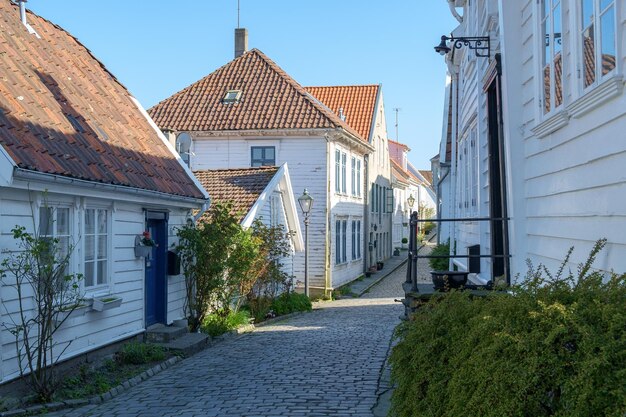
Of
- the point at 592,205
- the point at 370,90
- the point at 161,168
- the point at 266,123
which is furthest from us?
the point at 370,90

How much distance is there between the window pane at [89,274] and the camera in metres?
10.3

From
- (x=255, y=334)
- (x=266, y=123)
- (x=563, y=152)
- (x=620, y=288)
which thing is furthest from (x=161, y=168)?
(x=266, y=123)

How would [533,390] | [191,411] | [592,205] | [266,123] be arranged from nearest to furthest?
[533,390], [592,205], [191,411], [266,123]

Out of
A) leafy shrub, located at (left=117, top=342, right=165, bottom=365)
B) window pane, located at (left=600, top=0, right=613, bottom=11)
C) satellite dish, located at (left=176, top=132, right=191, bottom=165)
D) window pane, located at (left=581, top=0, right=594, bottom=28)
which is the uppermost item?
satellite dish, located at (left=176, top=132, right=191, bottom=165)

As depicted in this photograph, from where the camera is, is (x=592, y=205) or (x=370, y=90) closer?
(x=592, y=205)

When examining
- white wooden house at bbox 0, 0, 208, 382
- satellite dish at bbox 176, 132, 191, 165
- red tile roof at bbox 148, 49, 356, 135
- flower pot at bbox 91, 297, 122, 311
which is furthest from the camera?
red tile roof at bbox 148, 49, 356, 135

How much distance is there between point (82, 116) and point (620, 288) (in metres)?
9.54

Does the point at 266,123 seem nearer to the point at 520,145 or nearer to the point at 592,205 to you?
the point at 520,145

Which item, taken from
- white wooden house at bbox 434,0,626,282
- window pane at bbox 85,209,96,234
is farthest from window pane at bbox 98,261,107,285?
white wooden house at bbox 434,0,626,282

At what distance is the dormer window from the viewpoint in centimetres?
2895

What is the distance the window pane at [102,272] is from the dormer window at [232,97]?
1868 cm

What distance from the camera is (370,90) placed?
38719 millimetres

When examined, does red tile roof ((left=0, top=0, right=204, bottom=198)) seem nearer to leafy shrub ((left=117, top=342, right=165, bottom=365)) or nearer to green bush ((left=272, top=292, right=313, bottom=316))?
leafy shrub ((left=117, top=342, right=165, bottom=365))

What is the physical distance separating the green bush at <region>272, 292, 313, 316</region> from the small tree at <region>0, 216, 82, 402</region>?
11170 millimetres
